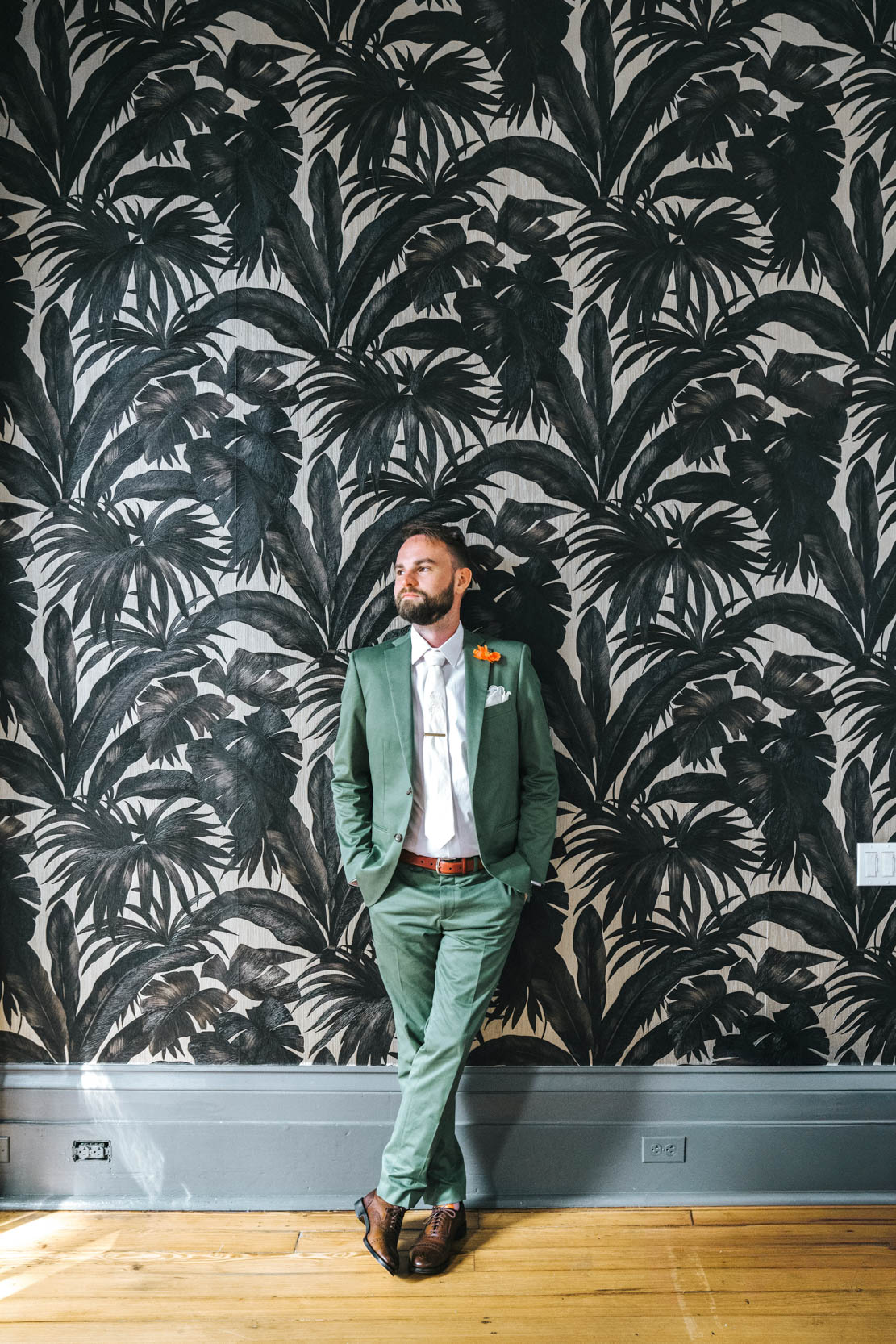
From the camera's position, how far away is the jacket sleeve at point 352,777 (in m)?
2.29

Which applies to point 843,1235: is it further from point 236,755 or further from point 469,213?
point 469,213

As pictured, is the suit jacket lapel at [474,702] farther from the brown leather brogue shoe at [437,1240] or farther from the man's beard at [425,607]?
the brown leather brogue shoe at [437,1240]

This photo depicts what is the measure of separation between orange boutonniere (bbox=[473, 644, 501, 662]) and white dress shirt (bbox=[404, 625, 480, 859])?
0.13 feet

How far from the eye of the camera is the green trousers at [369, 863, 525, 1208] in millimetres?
2199

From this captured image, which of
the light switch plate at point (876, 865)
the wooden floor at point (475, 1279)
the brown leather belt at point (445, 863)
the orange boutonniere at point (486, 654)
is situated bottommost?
the wooden floor at point (475, 1279)

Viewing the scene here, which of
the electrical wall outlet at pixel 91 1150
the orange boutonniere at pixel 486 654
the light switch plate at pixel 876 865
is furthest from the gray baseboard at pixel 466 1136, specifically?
the orange boutonniere at pixel 486 654

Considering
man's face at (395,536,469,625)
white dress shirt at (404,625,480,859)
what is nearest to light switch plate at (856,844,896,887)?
white dress shirt at (404,625,480,859)

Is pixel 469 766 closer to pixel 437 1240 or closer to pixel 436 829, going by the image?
pixel 436 829

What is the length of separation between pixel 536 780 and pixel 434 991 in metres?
0.58

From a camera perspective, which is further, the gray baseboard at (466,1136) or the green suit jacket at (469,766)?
the gray baseboard at (466,1136)

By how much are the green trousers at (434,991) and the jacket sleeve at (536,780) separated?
114 millimetres

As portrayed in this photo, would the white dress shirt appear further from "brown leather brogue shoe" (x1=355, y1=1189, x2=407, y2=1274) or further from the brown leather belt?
"brown leather brogue shoe" (x1=355, y1=1189, x2=407, y2=1274)

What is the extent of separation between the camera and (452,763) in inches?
89.7

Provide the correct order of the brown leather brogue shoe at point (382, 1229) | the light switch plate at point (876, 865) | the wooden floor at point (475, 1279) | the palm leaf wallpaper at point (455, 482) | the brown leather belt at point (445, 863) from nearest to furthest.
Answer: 1. the wooden floor at point (475, 1279)
2. the brown leather brogue shoe at point (382, 1229)
3. the brown leather belt at point (445, 863)
4. the palm leaf wallpaper at point (455, 482)
5. the light switch plate at point (876, 865)
